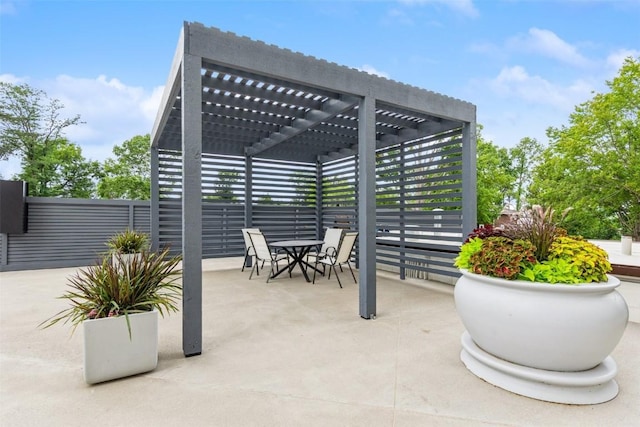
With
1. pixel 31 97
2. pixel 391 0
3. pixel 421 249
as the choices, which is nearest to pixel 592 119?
pixel 391 0

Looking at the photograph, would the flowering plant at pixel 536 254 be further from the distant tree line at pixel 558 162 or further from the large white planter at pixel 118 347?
the distant tree line at pixel 558 162

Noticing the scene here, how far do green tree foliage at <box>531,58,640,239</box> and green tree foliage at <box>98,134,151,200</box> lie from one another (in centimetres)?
2206

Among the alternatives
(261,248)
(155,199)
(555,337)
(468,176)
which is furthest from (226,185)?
(555,337)

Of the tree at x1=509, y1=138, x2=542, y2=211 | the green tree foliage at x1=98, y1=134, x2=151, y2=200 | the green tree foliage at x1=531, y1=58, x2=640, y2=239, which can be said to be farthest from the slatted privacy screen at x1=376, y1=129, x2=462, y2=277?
the tree at x1=509, y1=138, x2=542, y2=211

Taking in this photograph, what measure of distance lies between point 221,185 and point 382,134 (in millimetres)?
3772

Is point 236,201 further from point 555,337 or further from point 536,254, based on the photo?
point 555,337

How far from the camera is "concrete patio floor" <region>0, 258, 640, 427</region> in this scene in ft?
5.83

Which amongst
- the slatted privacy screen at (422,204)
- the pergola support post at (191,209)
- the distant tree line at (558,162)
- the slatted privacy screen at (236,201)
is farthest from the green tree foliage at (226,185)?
the distant tree line at (558,162)

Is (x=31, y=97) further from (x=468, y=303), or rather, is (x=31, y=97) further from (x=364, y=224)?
(x=468, y=303)

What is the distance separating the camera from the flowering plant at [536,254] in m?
2.07

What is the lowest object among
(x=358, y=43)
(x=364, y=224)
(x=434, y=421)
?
(x=434, y=421)

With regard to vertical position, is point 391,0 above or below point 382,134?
above

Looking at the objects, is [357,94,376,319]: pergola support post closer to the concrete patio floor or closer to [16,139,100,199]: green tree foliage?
the concrete patio floor

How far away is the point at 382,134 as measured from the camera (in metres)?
6.11
